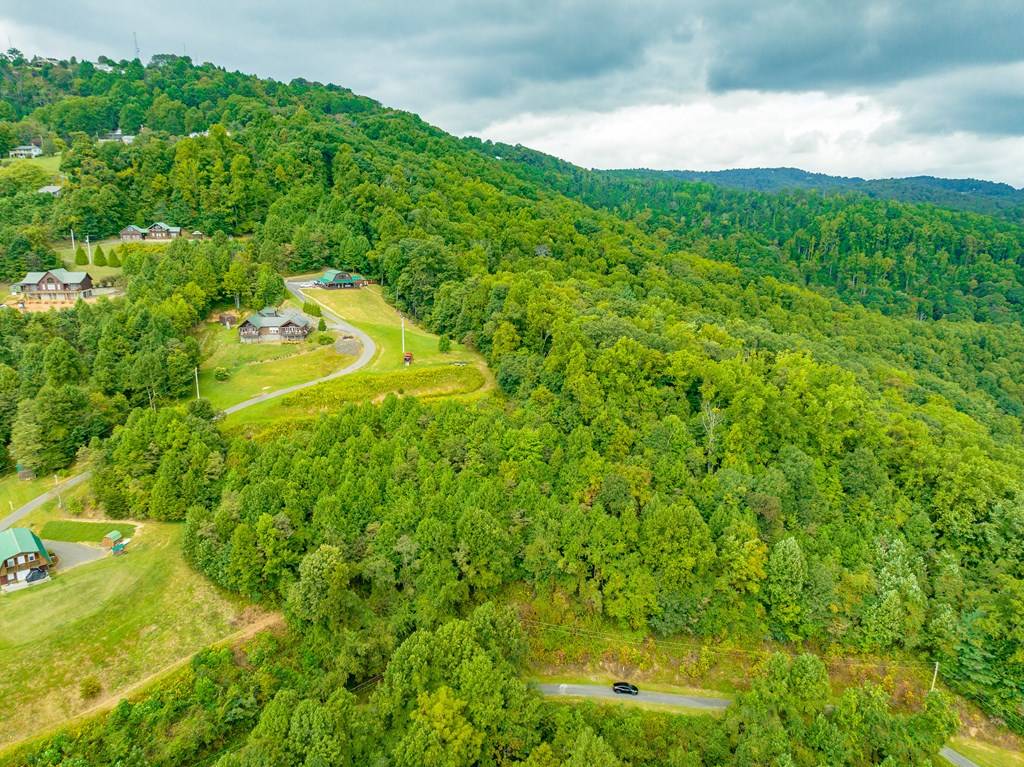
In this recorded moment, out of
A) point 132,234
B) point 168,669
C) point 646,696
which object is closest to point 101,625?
point 168,669

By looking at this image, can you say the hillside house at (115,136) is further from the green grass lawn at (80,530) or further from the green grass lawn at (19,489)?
the green grass lawn at (80,530)

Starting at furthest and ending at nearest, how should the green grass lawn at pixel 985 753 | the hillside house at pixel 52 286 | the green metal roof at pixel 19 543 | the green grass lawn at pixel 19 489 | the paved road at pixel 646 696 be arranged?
the hillside house at pixel 52 286
the green grass lawn at pixel 19 489
the green metal roof at pixel 19 543
the paved road at pixel 646 696
the green grass lawn at pixel 985 753

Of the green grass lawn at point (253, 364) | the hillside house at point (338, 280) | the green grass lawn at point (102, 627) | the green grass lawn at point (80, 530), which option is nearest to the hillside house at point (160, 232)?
the hillside house at point (338, 280)

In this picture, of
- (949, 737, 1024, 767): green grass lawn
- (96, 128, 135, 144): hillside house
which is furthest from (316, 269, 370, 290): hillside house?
(949, 737, 1024, 767): green grass lawn

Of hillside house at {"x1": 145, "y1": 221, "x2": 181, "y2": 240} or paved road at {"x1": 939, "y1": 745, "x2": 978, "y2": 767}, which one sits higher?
hillside house at {"x1": 145, "y1": 221, "x2": 181, "y2": 240}

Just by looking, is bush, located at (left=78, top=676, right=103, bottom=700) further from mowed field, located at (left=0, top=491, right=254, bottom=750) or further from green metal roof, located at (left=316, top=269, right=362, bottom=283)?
green metal roof, located at (left=316, top=269, right=362, bottom=283)

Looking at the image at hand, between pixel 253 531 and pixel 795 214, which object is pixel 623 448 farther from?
pixel 795 214
